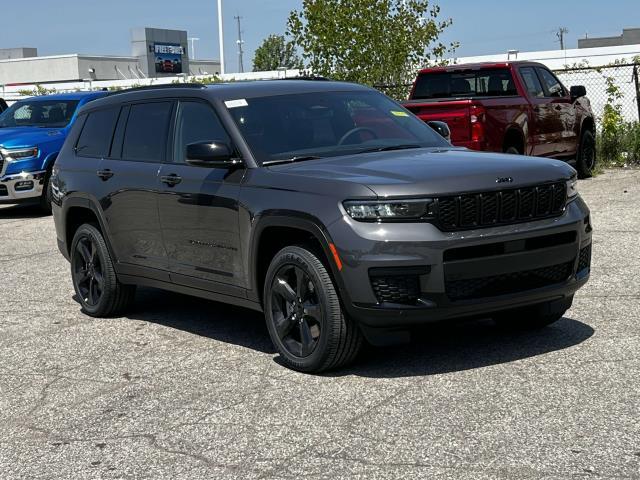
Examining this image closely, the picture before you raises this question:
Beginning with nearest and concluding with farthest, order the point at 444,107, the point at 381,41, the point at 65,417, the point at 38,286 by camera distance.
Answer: the point at 65,417 → the point at 38,286 → the point at 444,107 → the point at 381,41

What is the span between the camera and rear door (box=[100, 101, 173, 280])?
778cm

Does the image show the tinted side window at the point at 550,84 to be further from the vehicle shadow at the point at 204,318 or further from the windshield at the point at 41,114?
the vehicle shadow at the point at 204,318

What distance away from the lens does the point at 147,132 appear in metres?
8.05

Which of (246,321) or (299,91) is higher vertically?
(299,91)

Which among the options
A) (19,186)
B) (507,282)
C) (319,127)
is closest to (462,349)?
(507,282)

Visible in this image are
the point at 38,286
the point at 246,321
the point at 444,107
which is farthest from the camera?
the point at 444,107

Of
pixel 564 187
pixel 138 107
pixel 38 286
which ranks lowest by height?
pixel 38 286

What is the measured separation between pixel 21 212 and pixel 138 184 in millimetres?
10678

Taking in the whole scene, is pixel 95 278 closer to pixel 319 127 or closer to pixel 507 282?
pixel 319 127

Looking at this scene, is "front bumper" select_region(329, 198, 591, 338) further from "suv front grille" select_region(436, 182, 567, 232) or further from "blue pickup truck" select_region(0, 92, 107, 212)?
"blue pickup truck" select_region(0, 92, 107, 212)

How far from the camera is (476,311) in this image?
611 cm

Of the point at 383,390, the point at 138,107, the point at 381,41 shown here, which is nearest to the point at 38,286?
the point at 138,107

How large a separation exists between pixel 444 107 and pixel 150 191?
6817mm

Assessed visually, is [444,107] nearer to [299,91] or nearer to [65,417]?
[299,91]
